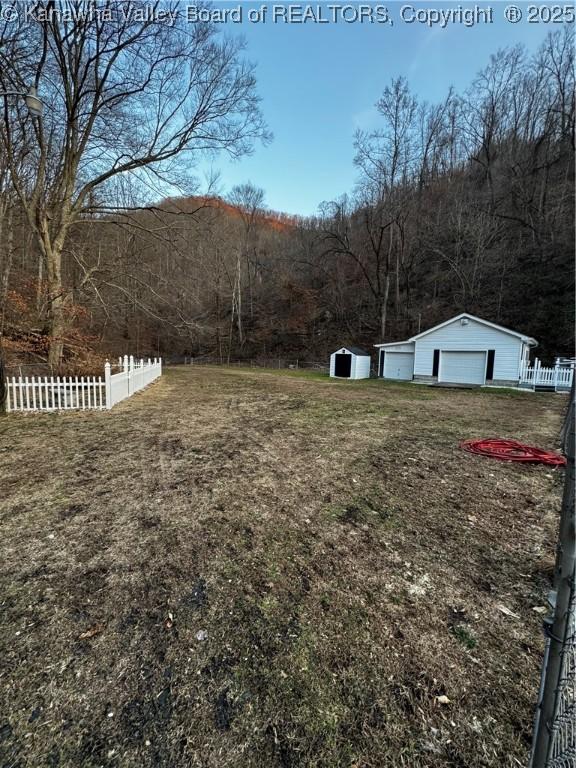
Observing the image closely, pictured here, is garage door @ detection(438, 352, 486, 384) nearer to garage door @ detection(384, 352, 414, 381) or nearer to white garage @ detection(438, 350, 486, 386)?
white garage @ detection(438, 350, 486, 386)

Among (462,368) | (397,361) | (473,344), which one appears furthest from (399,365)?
(473,344)

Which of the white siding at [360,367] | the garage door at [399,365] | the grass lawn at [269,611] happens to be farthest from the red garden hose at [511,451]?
the white siding at [360,367]

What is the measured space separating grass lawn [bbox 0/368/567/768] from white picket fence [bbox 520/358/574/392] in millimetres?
12904

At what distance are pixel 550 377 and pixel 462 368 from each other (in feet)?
11.6

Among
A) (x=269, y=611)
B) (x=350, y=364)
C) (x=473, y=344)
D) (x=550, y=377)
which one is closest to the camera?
(x=269, y=611)

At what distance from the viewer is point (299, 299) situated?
112 ft

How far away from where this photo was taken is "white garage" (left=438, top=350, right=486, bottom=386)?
16828mm

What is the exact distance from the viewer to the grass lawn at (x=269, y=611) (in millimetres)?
1454

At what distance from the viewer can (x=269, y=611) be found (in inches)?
83.3

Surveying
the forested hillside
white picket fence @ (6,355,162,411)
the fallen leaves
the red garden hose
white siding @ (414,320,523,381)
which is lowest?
the fallen leaves

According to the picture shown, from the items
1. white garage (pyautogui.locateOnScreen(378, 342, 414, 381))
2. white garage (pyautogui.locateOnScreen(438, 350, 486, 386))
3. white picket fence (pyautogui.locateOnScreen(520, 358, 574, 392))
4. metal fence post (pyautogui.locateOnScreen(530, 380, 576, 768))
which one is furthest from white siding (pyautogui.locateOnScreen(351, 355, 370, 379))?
metal fence post (pyautogui.locateOnScreen(530, 380, 576, 768))

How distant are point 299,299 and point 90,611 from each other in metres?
33.6

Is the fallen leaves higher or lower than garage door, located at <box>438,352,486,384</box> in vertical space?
lower

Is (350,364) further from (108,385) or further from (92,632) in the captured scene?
(92,632)
